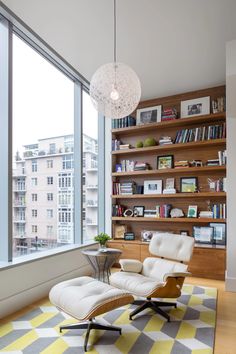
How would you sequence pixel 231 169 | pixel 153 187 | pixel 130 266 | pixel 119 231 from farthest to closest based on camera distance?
pixel 119 231
pixel 153 187
pixel 231 169
pixel 130 266

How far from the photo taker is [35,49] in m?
3.46

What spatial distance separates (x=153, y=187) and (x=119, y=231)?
993 millimetres

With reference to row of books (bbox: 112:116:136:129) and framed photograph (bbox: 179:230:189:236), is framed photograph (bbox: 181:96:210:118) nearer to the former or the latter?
row of books (bbox: 112:116:136:129)

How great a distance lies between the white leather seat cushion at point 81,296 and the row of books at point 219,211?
2.40 metres

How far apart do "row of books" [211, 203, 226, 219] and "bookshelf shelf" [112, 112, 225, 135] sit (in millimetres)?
1346

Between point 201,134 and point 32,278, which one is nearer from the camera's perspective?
point 32,278

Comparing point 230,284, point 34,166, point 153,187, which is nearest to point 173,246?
point 230,284

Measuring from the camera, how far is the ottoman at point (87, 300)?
6.56 ft

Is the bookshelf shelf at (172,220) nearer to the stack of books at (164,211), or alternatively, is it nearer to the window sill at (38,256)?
the stack of books at (164,211)

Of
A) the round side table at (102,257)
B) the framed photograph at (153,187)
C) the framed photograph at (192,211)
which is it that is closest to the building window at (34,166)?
the round side table at (102,257)

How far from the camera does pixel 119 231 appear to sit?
492 centimetres

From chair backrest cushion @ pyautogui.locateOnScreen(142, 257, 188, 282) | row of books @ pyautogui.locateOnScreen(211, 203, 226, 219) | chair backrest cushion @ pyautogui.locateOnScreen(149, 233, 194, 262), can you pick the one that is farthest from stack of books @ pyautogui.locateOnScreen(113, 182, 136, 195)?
chair backrest cushion @ pyautogui.locateOnScreen(142, 257, 188, 282)

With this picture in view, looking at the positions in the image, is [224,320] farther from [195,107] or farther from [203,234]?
[195,107]

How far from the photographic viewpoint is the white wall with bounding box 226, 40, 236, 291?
3.27 m
